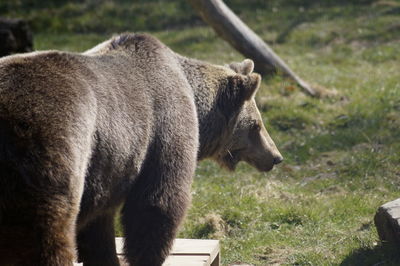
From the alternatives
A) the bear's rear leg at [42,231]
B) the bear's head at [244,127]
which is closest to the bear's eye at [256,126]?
the bear's head at [244,127]

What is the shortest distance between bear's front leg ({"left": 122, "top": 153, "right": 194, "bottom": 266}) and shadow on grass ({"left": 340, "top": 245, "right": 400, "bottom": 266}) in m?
1.77

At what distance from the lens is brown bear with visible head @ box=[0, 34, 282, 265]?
3.67m

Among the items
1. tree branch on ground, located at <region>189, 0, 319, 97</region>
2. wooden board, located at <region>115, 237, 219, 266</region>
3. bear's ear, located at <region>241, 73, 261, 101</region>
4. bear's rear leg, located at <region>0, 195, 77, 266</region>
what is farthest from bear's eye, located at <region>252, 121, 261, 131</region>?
tree branch on ground, located at <region>189, 0, 319, 97</region>

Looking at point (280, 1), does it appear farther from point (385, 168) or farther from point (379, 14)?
point (385, 168)

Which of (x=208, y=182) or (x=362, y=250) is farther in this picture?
(x=208, y=182)

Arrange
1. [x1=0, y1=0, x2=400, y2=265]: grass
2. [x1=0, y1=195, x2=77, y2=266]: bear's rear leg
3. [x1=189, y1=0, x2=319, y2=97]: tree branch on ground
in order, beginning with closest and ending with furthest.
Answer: [x1=0, y1=195, x2=77, y2=266]: bear's rear leg < [x1=0, y1=0, x2=400, y2=265]: grass < [x1=189, y1=0, x2=319, y2=97]: tree branch on ground

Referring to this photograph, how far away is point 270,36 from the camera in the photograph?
13.7 meters

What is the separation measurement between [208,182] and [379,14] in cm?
813

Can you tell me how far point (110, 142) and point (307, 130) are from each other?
5.35 meters

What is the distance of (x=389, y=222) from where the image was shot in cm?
572

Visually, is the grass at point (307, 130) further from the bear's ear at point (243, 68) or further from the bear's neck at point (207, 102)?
the bear's ear at point (243, 68)

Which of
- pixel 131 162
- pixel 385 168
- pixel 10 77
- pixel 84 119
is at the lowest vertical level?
pixel 385 168

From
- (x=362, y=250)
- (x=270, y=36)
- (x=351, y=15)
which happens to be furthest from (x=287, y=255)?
(x=351, y=15)

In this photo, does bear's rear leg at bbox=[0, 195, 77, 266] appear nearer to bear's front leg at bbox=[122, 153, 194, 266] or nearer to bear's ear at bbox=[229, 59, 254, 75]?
bear's front leg at bbox=[122, 153, 194, 266]
